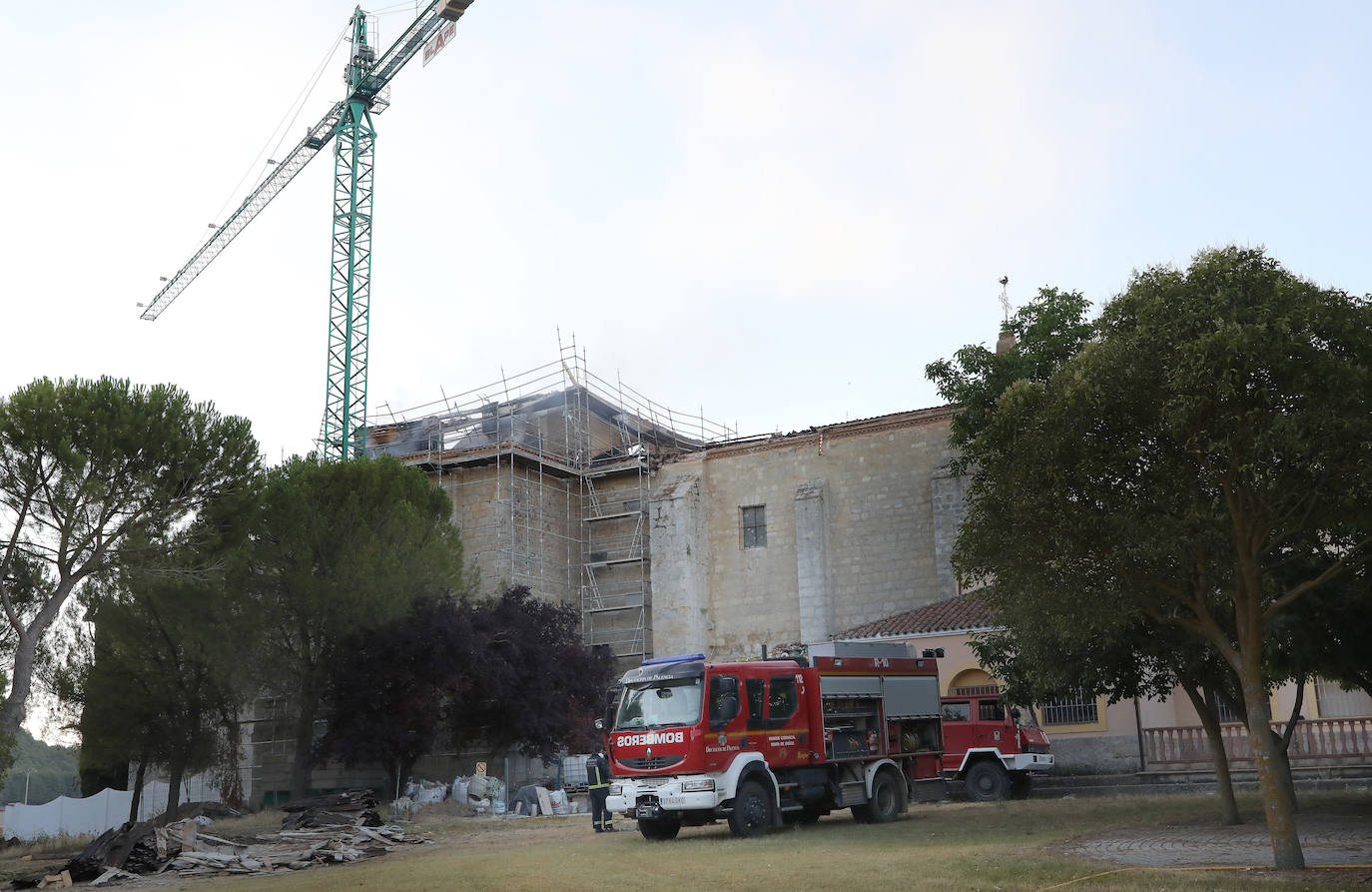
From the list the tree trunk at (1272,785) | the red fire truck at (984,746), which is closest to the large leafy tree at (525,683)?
the red fire truck at (984,746)

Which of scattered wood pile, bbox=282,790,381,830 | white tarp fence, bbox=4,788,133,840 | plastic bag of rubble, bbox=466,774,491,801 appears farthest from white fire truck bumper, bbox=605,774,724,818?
white tarp fence, bbox=4,788,133,840

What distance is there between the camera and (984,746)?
75.3 feet

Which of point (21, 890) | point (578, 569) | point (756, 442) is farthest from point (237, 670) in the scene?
point (756, 442)

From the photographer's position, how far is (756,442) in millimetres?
41500

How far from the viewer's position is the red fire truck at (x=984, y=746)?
22844mm

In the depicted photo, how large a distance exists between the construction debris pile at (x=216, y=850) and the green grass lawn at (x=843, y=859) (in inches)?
26.0

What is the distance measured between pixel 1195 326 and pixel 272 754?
3297 cm

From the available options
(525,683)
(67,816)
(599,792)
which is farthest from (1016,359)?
(67,816)

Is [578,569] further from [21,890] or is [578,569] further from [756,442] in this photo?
[21,890]

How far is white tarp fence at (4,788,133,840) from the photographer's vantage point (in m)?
28.4

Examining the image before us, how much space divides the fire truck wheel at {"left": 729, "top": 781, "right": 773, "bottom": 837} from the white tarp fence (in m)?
18.6

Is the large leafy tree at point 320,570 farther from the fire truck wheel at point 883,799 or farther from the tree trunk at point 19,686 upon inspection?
the fire truck wheel at point 883,799

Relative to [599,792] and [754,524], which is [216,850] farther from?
[754,524]

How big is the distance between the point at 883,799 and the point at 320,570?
616 inches
